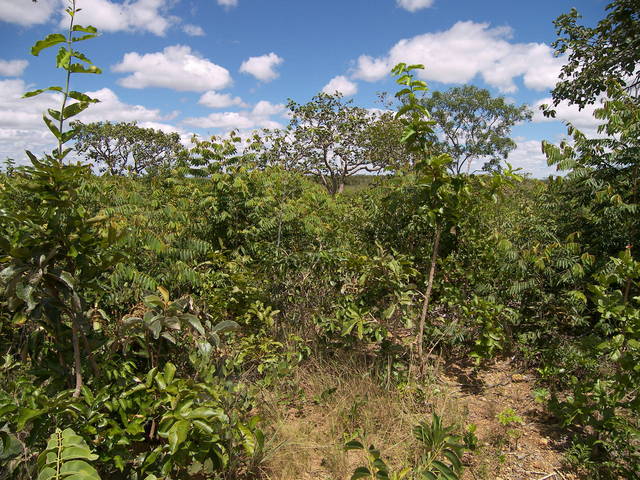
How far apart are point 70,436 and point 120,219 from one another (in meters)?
2.13

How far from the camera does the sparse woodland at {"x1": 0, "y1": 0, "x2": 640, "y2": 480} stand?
205cm

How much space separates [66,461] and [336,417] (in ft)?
6.13

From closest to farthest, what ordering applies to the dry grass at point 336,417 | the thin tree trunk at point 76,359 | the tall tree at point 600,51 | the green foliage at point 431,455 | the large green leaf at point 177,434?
the large green leaf at point 177,434 < the thin tree trunk at point 76,359 < the green foliage at point 431,455 < the dry grass at point 336,417 < the tall tree at point 600,51

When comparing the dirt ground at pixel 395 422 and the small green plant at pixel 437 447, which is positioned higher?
the small green plant at pixel 437 447

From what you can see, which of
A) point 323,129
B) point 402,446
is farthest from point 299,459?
point 323,129

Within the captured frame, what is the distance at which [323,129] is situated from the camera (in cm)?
2561

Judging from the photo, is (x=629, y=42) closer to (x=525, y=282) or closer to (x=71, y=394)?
(x=525, y=282)

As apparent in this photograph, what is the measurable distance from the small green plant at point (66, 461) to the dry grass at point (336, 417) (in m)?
1.26

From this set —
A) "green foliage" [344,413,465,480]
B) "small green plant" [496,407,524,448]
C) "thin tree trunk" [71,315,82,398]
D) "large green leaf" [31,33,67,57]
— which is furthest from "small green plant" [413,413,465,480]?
"large green leaf" [31,33,67,57]

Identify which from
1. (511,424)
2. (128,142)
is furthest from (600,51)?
(128,142)

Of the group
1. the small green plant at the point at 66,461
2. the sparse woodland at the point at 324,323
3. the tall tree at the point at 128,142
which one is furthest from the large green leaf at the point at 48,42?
the tall tree at the point at 128,142

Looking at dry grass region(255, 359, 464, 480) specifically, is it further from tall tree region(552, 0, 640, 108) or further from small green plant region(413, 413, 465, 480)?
tall tree region(552, 0, 640, 108)

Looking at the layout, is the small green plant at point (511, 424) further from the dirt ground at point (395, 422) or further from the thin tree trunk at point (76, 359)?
the thin tree trunk at point (76, 359)

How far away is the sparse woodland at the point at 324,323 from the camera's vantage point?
2055mm
